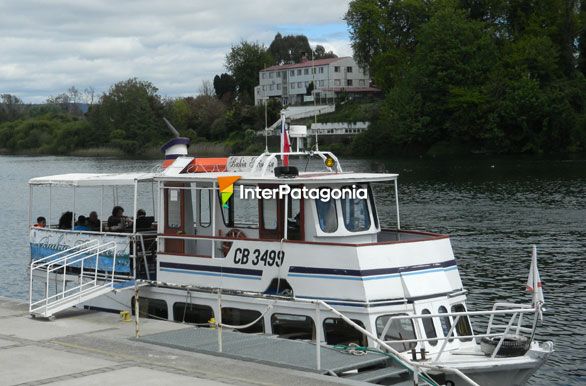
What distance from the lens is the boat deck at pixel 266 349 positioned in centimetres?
1611

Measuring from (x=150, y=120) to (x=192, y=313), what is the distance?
132 metres

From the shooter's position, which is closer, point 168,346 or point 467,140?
point 168,346

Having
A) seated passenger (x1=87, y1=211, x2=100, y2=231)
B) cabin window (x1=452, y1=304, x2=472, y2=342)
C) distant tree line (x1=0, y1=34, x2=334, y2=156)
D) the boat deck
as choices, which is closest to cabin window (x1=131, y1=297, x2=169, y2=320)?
the boat deck

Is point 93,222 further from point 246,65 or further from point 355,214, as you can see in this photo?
point 246,65

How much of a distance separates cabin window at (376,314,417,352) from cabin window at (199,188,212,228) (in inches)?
224

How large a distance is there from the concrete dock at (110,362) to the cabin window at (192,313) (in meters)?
1.23

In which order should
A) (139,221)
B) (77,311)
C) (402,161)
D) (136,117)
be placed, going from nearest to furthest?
(77,311) → (139,221) → (402,161) → (136,117)

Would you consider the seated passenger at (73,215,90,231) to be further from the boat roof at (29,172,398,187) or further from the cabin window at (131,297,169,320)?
the cabin window at (131,297,169,320)

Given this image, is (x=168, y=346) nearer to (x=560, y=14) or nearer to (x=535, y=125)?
(x=535, y=125)

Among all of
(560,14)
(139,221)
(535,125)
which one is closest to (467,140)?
(535,125)

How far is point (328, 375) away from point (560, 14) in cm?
11343

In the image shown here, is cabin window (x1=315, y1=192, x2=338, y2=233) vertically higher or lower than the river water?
higher

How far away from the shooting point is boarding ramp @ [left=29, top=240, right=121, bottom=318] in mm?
21297

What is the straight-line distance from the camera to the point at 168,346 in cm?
1761
